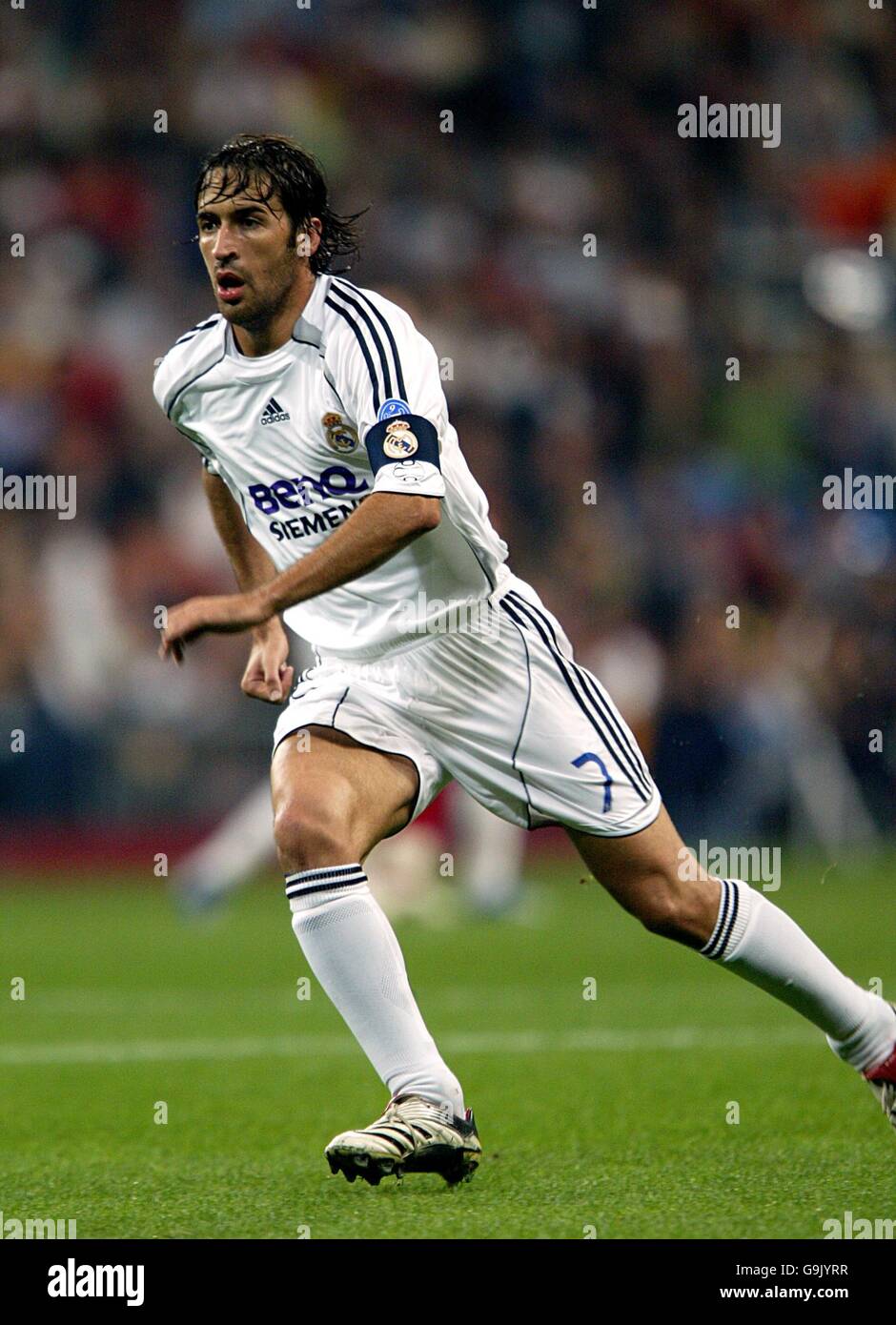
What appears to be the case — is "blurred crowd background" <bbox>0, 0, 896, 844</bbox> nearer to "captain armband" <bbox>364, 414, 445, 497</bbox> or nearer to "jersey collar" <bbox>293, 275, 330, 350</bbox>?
"jersey collar" <bbox>293, 275, 330, 350</bbox>

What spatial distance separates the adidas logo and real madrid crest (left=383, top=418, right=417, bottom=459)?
17.4 inches

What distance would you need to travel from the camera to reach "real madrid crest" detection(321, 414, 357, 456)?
4.75 m

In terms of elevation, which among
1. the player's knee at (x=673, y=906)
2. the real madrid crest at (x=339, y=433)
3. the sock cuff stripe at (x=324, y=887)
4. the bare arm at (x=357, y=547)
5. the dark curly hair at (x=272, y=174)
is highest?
the dark curly hair at (x=272, y=174)

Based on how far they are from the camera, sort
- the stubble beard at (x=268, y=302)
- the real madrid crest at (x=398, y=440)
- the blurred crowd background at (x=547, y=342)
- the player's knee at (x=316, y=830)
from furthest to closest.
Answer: the blurred crowd background at (x=547, y=342)
the stubble beard at (x=268, y=302)
the player's knee at (x=316, y=830)
the real madrid crest at (x=398, y=440)

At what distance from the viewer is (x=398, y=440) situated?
4.48 meters

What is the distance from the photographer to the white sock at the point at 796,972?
490cm

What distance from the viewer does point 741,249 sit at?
59.3ft

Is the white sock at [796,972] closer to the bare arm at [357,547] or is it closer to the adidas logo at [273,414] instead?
the bare arm at [357,547]

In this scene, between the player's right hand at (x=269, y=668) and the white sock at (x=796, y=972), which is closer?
the white sock at (x=796, y=972)

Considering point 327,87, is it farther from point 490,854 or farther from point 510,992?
point 510,992

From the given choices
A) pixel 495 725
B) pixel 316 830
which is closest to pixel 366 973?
pixel 316 830

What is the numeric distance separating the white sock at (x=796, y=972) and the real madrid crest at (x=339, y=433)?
1416 millimetres

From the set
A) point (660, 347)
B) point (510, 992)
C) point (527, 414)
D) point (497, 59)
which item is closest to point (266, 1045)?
point (510, 992)

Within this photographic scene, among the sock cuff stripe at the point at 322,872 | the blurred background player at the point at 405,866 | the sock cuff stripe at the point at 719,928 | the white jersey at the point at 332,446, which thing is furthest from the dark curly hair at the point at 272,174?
the blurred background player at the point at 405,866
